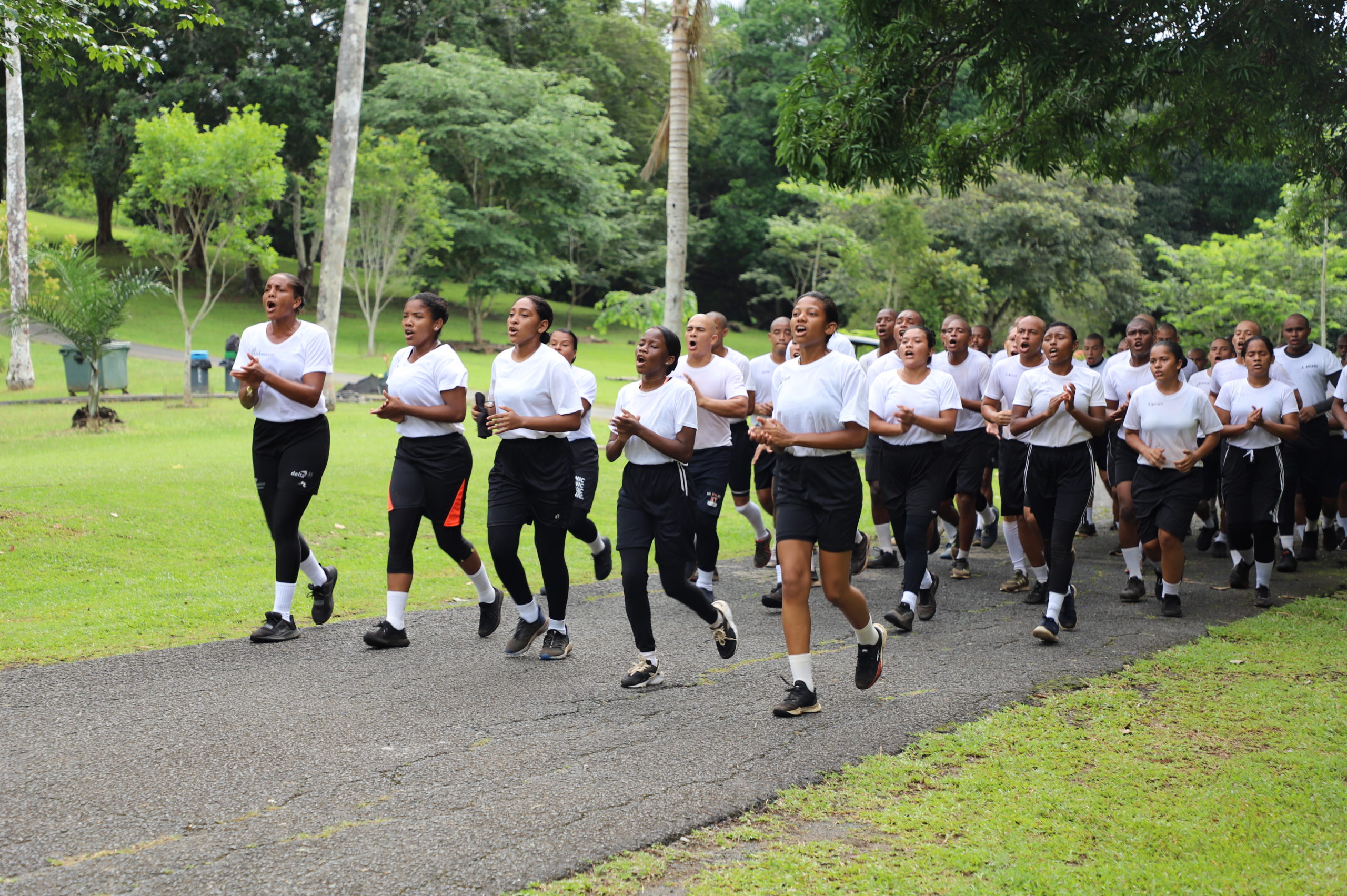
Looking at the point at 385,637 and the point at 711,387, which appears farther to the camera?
the point at 711,387

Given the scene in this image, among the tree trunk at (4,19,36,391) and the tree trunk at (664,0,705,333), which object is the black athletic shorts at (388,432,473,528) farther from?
the tree trunk at (4,19,36,391)

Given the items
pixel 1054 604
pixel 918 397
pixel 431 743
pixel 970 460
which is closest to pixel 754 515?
pixel 970 460

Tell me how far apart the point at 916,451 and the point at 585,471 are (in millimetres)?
2348

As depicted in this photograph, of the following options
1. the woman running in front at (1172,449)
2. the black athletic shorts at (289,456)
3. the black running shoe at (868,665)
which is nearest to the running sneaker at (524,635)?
the black athletic shorts at (289,456)

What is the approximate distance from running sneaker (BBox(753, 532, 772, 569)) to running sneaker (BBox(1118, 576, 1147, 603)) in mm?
2867

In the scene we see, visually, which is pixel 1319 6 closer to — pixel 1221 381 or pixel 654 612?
pixel 1221 381

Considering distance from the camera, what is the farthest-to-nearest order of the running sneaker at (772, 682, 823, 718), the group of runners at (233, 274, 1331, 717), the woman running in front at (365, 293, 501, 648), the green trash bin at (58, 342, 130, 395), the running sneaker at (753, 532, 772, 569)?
the green trash bin at (58, 342, 130, 395)
the running sneaker at (753, 532, 772, 569)
the woman running in front at (365, 293, 501, 648)
the group of runners at (233, 274, 1331, 717)
the running sneaker at (772, 682, 823, 718)

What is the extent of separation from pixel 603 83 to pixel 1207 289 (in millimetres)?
32139

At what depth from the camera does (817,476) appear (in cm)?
586

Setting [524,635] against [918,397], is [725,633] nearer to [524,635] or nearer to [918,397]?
[524,635]

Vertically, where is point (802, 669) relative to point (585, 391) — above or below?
below

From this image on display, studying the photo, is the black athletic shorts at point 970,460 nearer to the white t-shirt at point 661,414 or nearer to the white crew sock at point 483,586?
the white t-shirt at point 661,414

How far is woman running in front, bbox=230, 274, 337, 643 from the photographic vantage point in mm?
6969

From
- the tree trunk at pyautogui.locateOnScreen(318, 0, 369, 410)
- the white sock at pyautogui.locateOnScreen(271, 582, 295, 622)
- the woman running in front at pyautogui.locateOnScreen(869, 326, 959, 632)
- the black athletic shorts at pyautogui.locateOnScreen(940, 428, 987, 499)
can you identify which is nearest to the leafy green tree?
the tree trunk at pyautogui.locateOnScreen(318, 0, 369, 410)
